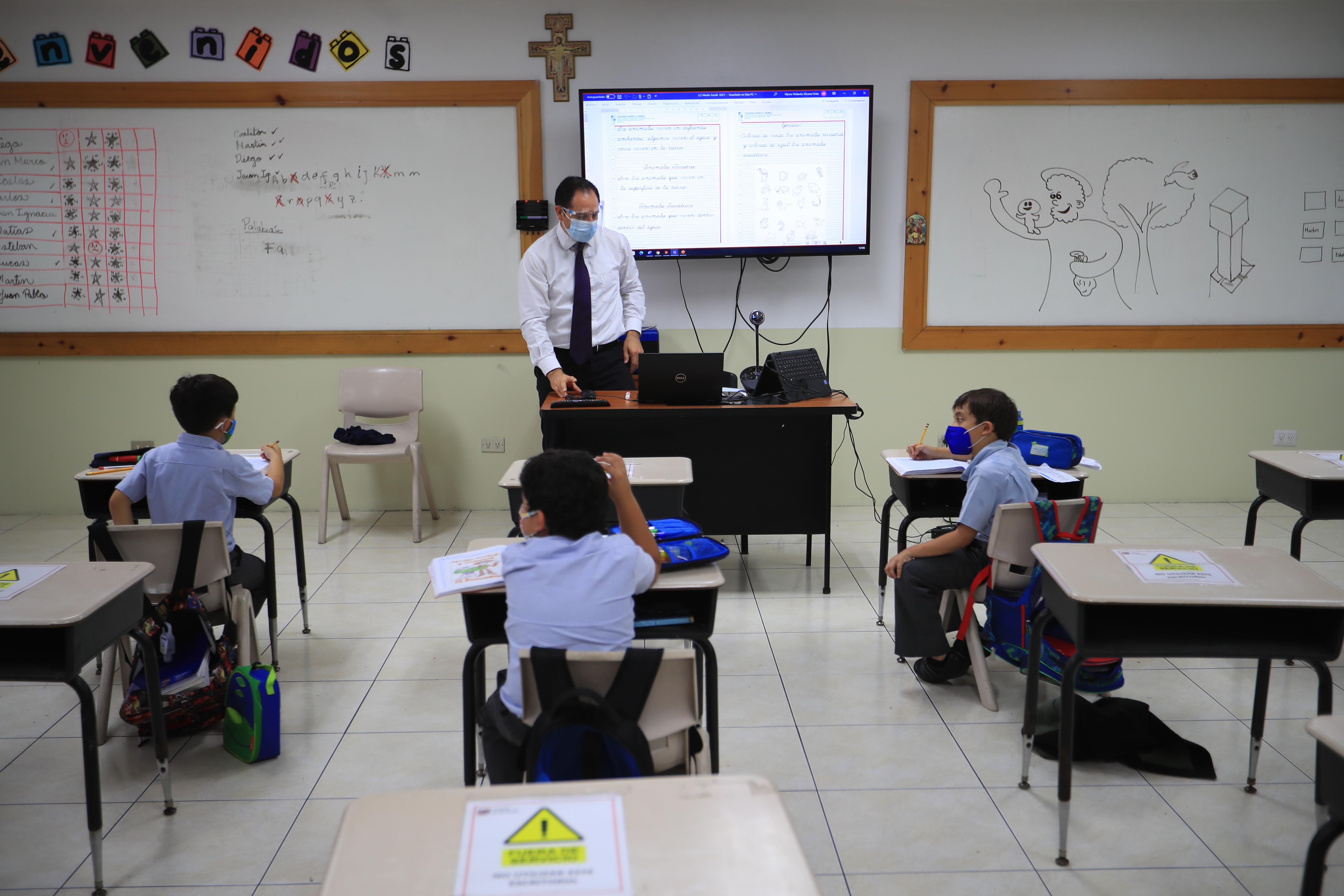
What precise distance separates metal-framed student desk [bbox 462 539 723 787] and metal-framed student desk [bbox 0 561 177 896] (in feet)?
Result: 2.41

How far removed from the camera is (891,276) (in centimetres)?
493

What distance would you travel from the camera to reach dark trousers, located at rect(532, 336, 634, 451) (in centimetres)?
436

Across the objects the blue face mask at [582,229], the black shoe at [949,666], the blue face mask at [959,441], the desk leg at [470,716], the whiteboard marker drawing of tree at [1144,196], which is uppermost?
the whiteboard marker drawing of tree at [1144,196]

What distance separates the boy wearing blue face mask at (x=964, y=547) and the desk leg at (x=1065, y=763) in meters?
0.70

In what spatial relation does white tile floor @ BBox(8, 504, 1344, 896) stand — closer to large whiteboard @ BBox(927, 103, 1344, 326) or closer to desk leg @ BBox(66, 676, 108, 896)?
desk leg @ BBox(66, 676, 108, 896)

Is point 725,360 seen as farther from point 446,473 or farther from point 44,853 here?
point 44,853

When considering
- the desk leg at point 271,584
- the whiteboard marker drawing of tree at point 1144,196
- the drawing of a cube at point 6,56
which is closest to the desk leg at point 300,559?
the desk leg at point 271,584

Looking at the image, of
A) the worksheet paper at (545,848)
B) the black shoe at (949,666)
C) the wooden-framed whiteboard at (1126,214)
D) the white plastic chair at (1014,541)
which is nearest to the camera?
the worksheet paper at (545,848)

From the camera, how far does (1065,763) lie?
6.82 feet

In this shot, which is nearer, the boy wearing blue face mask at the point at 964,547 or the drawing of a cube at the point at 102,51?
the boy wearing blue face mask at the point at 964,547

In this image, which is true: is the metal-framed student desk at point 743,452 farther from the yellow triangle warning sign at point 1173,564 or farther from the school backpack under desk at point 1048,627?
the yellow triangle warning sign at point 1173,564

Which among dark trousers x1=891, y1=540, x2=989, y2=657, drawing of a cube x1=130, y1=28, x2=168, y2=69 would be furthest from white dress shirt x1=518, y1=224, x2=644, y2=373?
drawing of a cube x1=130, y1=28, x2=168, y2=69

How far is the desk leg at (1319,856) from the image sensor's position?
1360 millimetres

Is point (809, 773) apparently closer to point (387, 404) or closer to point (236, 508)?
point (236, 508)
